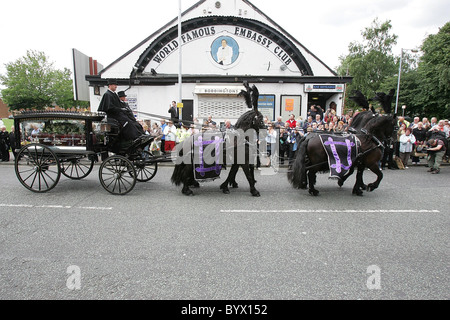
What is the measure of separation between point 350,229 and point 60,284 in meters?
3.96

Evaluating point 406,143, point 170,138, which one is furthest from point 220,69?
point 406,143

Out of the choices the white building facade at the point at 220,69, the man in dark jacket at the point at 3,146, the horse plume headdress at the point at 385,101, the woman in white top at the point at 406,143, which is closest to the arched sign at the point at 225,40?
the white building facade at the point at 220,69

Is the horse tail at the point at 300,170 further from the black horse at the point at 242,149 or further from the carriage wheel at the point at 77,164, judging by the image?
the carriage wheel at the point at 77,164

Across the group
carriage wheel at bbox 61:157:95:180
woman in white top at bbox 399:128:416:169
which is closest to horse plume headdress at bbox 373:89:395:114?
woman in white top at bbox 399:128:416:169

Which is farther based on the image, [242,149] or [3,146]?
[3,146]

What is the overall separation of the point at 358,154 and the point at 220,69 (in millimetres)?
13064

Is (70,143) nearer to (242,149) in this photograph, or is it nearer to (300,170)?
(242,149)

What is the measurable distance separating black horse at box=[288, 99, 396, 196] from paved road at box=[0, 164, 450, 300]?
1.25 feet

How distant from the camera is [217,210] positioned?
5129 millimetres

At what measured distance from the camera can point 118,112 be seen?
20.3 ft

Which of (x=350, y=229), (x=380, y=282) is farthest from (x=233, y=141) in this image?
(x=380, y=282)

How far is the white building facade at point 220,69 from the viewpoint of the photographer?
15633 millimetres

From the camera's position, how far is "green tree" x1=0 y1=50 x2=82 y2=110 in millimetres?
38875

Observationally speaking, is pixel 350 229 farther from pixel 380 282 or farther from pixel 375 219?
pixel 380 282
